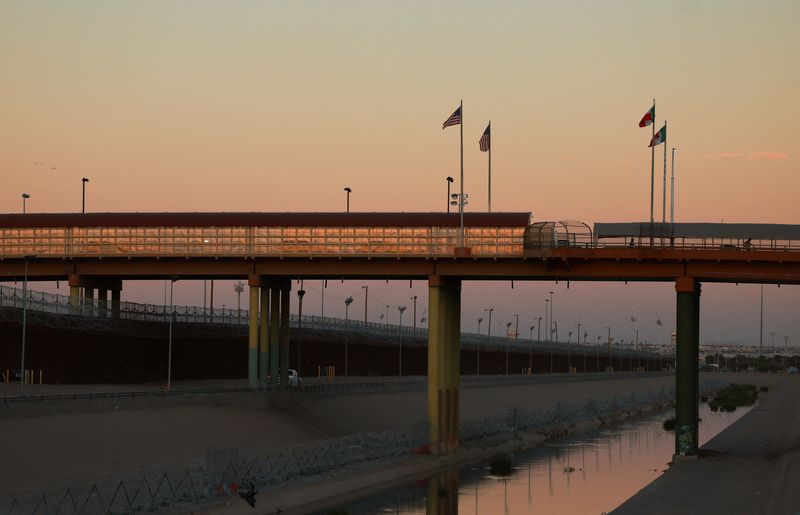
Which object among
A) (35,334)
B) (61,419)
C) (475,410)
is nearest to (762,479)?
(61,419)

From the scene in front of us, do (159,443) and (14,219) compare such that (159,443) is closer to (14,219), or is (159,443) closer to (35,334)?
(35,334)

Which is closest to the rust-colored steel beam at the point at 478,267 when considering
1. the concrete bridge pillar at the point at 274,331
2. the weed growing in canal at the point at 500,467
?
the concrete bridge pillar at the point at 274,331

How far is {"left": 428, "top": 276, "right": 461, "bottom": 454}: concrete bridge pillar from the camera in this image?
7806cm

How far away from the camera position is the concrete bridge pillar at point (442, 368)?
78062 mm

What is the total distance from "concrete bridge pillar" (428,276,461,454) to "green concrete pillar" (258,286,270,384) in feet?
39.3

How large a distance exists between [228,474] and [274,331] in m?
28.1

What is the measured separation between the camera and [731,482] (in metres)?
62.2

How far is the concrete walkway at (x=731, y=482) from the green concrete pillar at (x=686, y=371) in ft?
5.31

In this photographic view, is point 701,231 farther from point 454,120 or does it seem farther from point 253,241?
point 253,241

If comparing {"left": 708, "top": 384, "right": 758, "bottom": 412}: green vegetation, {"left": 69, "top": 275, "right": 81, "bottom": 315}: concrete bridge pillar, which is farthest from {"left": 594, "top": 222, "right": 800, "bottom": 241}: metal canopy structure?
{"left": 708, "top": 384, "right": 758, "bottom": 412}: green vegetation

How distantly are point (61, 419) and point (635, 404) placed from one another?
107 meters

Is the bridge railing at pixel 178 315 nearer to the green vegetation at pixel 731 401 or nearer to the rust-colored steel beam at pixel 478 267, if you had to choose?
the rust-colored steel beam at pixel 478 267

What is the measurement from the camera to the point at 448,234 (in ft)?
251

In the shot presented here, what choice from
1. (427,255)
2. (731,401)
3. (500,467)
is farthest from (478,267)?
(731,401)
